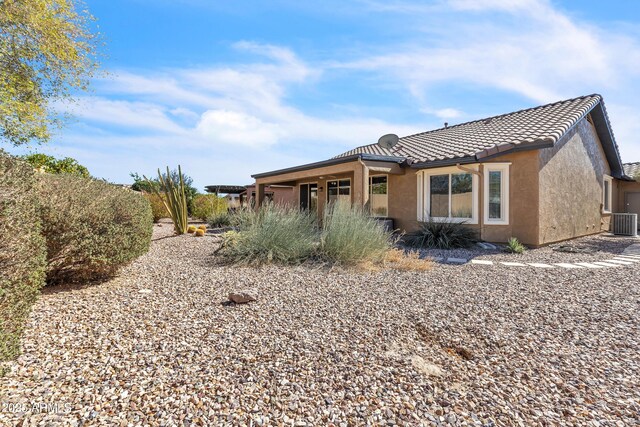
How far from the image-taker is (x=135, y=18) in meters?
8.38

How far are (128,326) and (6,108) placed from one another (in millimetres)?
10989

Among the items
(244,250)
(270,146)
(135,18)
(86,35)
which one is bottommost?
(244,250)

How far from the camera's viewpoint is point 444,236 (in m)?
10.1

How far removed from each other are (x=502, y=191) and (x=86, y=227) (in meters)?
10.7

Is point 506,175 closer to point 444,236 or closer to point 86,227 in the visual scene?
point 444,236

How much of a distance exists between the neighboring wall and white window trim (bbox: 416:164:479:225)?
1.75m

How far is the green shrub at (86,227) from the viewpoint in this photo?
4.24m

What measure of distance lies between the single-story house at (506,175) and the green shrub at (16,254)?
28.5 ft

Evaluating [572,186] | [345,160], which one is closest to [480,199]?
[572,186]

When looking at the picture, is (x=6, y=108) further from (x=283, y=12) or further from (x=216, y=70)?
(x=283, y=12)

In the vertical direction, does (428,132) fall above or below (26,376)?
above

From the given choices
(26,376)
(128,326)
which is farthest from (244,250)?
(26,376)

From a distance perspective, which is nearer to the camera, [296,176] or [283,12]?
[283,12]

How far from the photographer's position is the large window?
1062 cm
